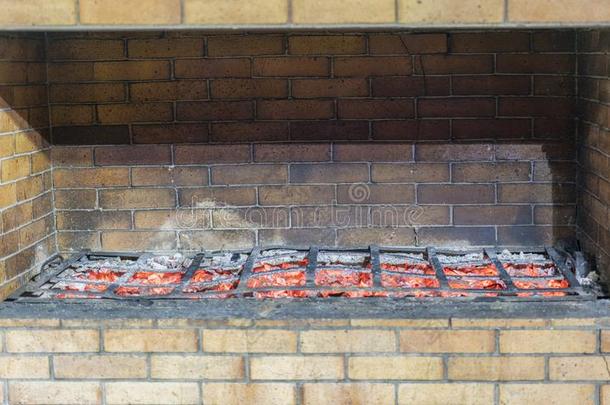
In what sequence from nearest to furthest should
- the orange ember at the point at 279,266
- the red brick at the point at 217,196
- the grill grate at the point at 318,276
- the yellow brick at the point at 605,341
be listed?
the yellow brick at the point at 605,341 → the grill grate at the point at 318,276 → the orange ember at the point at 279,266 → the red brick at the point at 217,196

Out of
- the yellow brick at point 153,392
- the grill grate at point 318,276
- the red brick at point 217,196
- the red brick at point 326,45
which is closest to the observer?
the yellow brick at point 153,392

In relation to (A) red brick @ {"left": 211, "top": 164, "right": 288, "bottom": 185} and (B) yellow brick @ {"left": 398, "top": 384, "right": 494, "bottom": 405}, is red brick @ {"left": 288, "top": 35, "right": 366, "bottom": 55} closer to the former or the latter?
(A) red brick @ {"left": 211, "top": 164, "right": 288, "bottom": 185}

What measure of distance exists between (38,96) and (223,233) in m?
0.95

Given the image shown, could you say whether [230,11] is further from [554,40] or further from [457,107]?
[554,40]

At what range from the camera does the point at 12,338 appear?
9.89 feet

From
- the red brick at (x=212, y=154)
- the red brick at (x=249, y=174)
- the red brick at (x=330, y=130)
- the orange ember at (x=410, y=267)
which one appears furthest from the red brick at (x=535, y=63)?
the red brick at (x=212, y=154)

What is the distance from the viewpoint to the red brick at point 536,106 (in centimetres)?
366

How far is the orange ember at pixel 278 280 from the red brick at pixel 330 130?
23.7 inches

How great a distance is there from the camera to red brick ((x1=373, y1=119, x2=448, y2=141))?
3.70m

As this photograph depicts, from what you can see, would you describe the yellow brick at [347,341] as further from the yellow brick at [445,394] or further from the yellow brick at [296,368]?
the yellow brick at [445,394]

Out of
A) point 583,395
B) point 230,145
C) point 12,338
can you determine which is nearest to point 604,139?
point 583,395

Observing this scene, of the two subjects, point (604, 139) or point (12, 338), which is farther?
point (604, 139)

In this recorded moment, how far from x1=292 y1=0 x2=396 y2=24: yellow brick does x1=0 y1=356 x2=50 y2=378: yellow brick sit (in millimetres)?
1465

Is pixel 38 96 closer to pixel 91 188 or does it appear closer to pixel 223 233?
pixel 91 188
